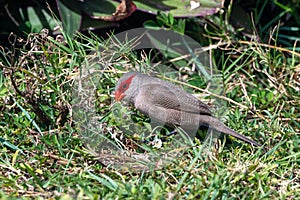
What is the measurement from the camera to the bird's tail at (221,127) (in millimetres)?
4008

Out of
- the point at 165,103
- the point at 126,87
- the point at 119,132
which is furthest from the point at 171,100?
the point at 119,132

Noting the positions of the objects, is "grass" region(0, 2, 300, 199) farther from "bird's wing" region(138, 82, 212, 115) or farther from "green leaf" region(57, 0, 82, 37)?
"green leaf" region(57, 0, 82, 37)

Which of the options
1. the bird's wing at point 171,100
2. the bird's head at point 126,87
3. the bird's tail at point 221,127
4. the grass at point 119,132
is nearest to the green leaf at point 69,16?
the grass at point 119,132

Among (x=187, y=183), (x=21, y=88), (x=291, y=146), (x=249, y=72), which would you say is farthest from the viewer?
(x=249, y=72)

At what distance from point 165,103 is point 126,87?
29cm

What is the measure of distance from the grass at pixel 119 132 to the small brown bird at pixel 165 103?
112mm

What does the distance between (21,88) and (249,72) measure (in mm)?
1902

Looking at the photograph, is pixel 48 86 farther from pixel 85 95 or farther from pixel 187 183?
pixel 187 183

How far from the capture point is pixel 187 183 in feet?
11.2

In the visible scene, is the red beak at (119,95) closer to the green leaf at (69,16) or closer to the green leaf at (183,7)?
the green leaf at (69,16)

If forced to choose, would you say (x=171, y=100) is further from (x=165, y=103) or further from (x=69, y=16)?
(x=69, y=16)

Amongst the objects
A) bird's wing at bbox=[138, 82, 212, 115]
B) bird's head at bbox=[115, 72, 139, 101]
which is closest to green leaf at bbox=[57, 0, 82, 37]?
bird's head at bbox=[115, 72, 139, 101]

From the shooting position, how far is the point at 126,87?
13.7 ft

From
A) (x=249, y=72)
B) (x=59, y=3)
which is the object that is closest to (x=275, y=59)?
(x=249, y=72)
